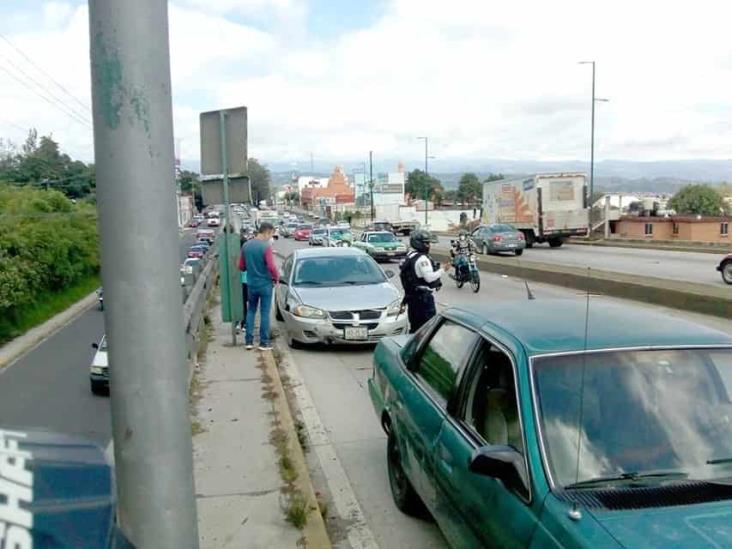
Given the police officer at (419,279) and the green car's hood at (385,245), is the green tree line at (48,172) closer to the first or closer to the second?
the green car's hood at (385,245)

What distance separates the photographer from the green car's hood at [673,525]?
7.67 feet

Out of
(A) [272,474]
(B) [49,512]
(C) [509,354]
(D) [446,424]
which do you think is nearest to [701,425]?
(C) [509,354]

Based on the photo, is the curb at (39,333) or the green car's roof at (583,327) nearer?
the green car's roof at (583,327)

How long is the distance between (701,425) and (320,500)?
276cm

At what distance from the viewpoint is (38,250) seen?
1077 inches

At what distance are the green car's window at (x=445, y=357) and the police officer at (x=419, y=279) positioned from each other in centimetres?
329

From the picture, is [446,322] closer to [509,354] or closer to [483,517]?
[509,354]

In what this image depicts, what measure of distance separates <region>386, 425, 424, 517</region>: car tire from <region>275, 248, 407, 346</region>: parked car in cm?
478

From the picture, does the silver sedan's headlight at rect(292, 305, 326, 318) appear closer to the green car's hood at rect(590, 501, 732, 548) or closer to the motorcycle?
the green car's hood at rect(590, 501, 732, 548)

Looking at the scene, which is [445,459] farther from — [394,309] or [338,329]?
[394,309]

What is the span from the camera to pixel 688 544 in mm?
2314

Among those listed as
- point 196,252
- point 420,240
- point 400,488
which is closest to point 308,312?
point 420,240

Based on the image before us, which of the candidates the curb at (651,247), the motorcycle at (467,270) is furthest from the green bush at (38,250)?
the curb at (651,247)

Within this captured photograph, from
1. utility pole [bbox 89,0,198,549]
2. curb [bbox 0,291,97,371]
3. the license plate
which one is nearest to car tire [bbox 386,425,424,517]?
utility pole [bbox 89,0,198,549]
